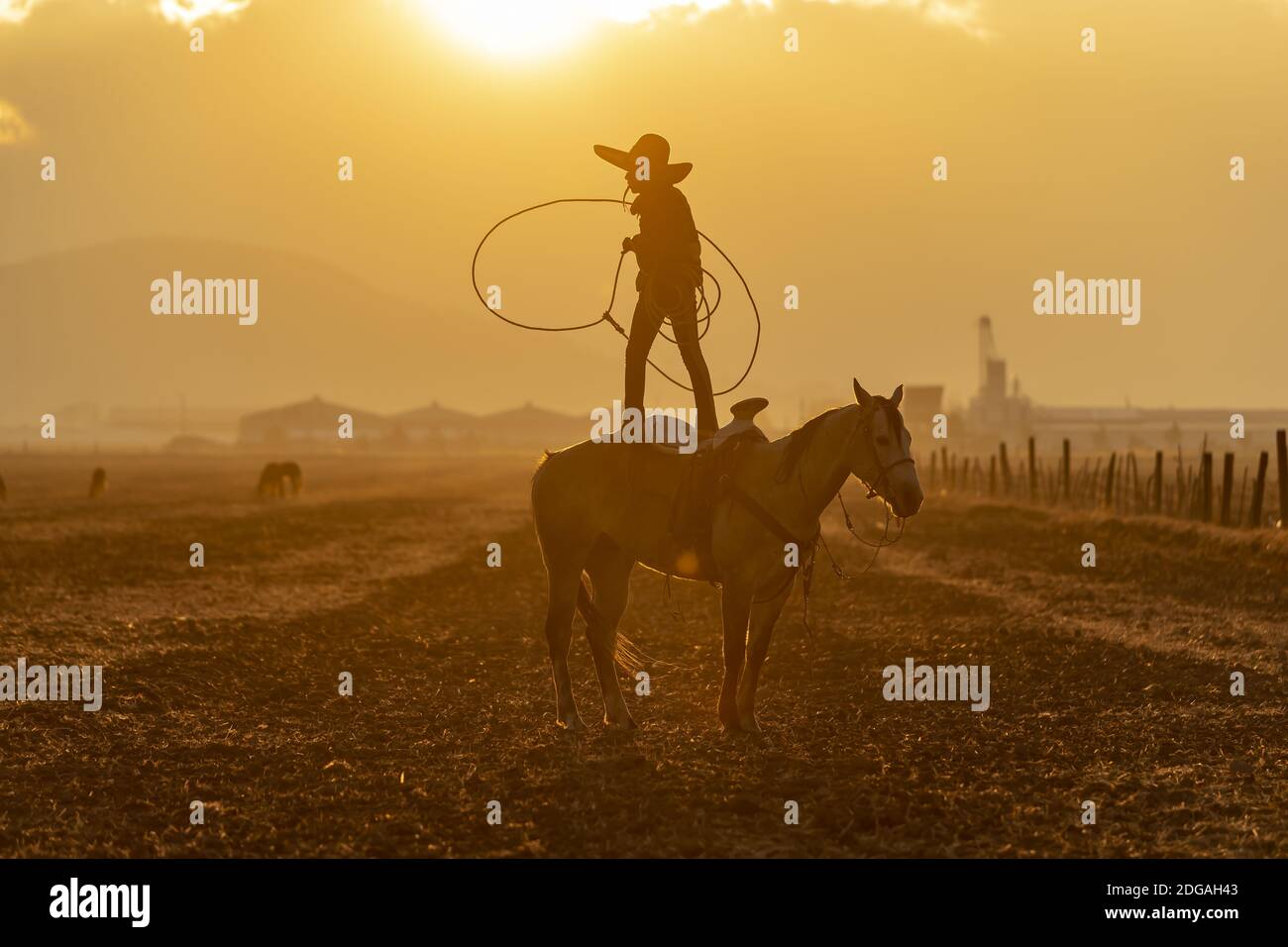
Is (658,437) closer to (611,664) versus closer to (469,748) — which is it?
(611,664)

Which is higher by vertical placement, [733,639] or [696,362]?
[696,362]

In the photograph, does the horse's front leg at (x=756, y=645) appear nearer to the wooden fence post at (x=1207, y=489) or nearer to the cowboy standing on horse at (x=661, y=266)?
the cowboy standing on horse at (x=661, y=266)

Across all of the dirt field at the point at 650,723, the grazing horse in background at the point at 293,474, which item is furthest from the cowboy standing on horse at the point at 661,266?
the grazing horse in background at the point at 293,474

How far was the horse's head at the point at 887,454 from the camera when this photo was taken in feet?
29.5

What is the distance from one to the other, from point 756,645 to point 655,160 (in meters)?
4.23

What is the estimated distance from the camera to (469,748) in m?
10.0

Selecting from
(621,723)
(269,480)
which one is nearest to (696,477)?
(621,723)

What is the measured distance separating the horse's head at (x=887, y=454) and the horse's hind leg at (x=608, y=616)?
8.04 ft

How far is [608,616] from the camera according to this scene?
1072 cm

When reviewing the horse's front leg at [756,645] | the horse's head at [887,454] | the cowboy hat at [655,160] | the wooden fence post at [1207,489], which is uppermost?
the cowboy hat at [655,160]

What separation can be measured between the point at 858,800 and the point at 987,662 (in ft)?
21.2

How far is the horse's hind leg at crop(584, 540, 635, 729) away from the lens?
10.6 m

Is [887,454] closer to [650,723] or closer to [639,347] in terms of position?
[639,347]

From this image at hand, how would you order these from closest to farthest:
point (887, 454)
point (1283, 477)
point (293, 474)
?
1. point (887, 454)
2. point (1283, 477)
3. point (293, 474)
